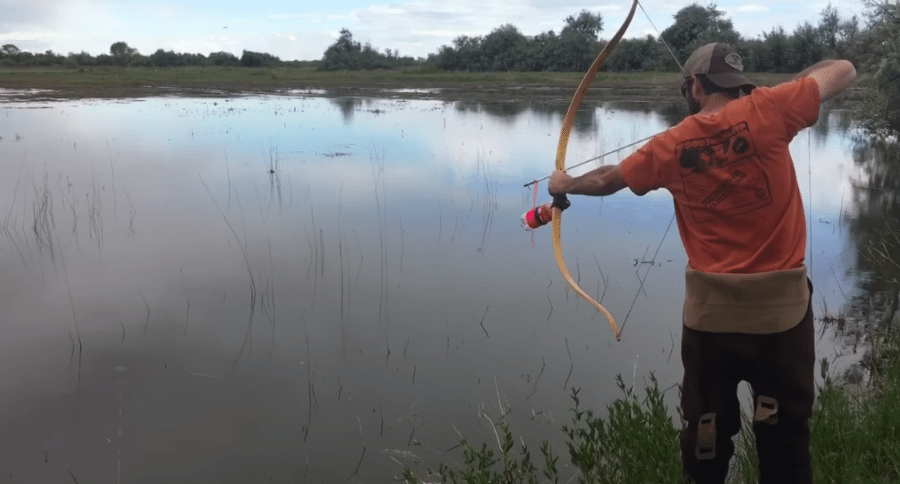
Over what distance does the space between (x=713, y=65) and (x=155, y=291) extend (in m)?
5.04

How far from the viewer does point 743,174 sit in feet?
8.71

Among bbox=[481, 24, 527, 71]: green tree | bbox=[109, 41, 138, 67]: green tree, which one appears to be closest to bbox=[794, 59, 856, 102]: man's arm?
bbox=[481, 24, 527, 71]: green tree

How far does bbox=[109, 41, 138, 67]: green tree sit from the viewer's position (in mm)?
60188

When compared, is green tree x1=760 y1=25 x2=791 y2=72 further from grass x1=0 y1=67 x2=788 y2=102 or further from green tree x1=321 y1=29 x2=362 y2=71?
green tree x1=321 y1=29 x2=362 y2=71

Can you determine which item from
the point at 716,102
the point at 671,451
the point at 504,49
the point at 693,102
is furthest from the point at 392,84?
the point at 716,102

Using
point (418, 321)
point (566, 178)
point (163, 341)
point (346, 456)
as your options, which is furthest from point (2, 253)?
point (566, 178)

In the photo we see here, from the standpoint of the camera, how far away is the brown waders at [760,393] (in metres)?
2.69

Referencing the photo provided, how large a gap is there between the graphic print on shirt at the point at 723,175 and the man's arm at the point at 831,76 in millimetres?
329

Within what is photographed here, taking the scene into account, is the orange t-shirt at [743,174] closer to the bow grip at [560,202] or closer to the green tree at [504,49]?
the bow grip at [560,202]

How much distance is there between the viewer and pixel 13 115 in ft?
62.9

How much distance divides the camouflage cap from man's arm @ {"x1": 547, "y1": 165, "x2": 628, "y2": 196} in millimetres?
434

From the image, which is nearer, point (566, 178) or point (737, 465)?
point (566, 178)

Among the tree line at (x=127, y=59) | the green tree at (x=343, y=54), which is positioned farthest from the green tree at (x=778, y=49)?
the tree line at (x=127, y=59)

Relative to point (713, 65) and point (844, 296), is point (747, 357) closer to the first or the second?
point (713, 65)
